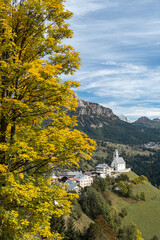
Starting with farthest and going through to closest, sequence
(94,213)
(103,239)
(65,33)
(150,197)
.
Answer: (150,197) → (94,213) → (103,239) → (65,33)

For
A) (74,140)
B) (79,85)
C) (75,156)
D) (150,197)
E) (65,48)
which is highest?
(65,48)

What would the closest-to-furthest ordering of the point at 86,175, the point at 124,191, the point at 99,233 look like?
the point at 99,233 → the point at 124,191 → the point at 86,175

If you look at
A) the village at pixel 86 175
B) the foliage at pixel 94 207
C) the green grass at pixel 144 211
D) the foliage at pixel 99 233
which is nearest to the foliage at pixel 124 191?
the green grass at pixel 144 211

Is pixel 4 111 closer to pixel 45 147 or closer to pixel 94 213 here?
pixel 45 147

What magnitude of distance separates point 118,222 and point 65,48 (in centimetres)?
7025

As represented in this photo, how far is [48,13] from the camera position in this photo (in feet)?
36.2

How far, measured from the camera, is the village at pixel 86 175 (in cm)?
9478

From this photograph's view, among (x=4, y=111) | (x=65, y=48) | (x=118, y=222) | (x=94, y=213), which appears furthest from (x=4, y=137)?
(x=118, y=222)

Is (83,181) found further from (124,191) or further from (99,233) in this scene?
(99,233)

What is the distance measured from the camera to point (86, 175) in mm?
110375

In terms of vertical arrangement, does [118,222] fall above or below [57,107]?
below

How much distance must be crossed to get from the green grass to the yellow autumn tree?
7093 centimetres

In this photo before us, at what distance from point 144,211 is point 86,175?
38930 mm

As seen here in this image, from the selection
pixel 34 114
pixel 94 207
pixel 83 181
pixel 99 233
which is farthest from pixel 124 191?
pixel 34 114
